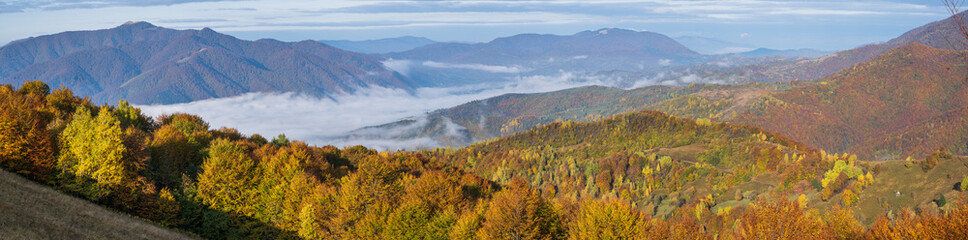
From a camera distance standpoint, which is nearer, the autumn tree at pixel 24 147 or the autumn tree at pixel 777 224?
the autumn tree at pixel 777 224

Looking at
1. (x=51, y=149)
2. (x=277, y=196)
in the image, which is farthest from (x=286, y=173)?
(x=51, y=149)

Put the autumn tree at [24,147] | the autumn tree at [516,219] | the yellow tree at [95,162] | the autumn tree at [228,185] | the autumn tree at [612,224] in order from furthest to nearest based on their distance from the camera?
1. the autumn tree at [228,185]
2. the yellow tree at [95,162]
3. the autumn tree at [24,147]
4. the autumn tree at [516,219]
5. the autumn tree at [612,224]

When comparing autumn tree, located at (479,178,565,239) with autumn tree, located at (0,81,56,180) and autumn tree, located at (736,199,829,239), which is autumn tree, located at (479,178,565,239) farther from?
autumn tree, located at (0,81,56,180)

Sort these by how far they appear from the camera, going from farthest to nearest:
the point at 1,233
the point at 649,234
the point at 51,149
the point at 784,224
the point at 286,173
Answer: the point at 286,173
the point at 51,149
the point at 649,234
the point at 784,224
the point at 1,233

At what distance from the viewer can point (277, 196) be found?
182ft

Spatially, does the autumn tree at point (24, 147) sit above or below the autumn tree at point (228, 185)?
above

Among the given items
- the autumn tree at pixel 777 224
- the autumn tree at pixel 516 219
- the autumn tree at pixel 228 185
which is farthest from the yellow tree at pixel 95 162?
the autumn tree at pixel 777 224

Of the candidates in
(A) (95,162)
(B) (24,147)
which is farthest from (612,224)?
(B) (24,147)

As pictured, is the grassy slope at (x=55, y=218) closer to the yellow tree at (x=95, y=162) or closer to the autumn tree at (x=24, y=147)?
the autumn tree at (x=24, y=147)

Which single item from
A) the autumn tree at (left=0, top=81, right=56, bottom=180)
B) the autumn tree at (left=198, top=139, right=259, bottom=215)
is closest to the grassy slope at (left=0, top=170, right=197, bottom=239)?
the autumn tree at (left=0, top=81, right=56, bottom=180)

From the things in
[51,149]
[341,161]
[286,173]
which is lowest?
[341,161]

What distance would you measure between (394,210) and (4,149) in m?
33.6

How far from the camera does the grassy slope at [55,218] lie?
116 feet

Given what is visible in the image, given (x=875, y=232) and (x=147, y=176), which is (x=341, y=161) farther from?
(x=875, y=232)
